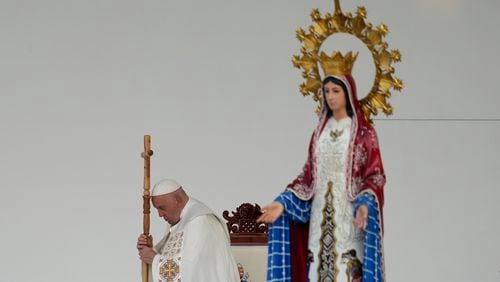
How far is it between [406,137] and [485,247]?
3.14 ft

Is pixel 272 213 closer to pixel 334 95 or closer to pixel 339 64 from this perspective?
pixel 334 95

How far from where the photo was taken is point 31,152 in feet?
33.8

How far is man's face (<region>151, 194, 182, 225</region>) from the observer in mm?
7910

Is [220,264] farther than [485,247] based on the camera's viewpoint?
No

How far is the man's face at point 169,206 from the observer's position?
7.91 meters

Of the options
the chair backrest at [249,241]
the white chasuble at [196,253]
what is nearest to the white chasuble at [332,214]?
the white chasuble at [196,253]

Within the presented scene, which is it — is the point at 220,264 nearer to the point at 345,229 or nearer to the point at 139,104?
the point at 345,229

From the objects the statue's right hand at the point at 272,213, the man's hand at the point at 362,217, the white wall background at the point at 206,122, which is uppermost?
the white wall background at the point at 206,122

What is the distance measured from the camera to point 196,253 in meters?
7.90

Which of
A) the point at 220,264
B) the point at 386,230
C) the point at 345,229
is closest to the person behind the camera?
the point at 345,229

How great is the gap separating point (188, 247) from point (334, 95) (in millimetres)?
1938

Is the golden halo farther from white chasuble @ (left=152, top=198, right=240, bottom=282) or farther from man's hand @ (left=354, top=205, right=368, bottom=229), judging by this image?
white chasuble @ (left=152, top=198, right=240, bottom=282)

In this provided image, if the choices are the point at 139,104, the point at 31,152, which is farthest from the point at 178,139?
the point at 31,152

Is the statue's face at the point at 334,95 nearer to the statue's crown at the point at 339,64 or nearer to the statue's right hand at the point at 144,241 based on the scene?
the statue's crown at the point at 339,64
